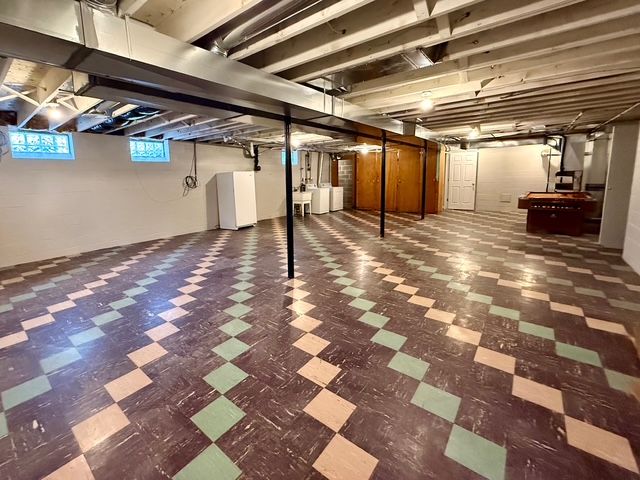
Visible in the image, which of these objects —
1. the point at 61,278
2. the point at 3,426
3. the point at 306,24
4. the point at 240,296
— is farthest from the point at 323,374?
the point at 61,278

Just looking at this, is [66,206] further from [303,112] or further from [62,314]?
[303,112]

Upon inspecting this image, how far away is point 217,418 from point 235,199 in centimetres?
608

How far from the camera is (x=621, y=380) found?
5.99ft

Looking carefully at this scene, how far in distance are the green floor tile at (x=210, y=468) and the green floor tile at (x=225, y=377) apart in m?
0.43

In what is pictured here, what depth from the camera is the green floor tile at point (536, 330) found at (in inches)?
92.4

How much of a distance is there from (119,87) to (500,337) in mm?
3596

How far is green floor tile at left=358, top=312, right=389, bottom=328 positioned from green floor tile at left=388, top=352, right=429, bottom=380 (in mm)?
452

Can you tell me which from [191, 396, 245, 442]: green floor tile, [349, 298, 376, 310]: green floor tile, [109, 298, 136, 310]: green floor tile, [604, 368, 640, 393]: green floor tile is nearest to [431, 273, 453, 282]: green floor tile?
[349, 298, 376, 310]: green floor tile

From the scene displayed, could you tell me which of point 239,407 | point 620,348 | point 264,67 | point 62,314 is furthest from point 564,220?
point 62,314

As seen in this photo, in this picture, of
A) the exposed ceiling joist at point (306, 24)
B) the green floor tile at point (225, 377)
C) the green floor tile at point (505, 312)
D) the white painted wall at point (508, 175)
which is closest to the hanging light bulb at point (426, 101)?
the exposed ceiling joist at point (306, 24)

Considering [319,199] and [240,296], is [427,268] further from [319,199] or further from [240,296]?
[319,199]

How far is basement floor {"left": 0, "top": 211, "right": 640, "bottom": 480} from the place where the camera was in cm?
135

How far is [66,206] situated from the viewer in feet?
16.9

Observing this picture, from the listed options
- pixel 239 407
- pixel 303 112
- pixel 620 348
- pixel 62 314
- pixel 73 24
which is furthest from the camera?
pixel 303 112
